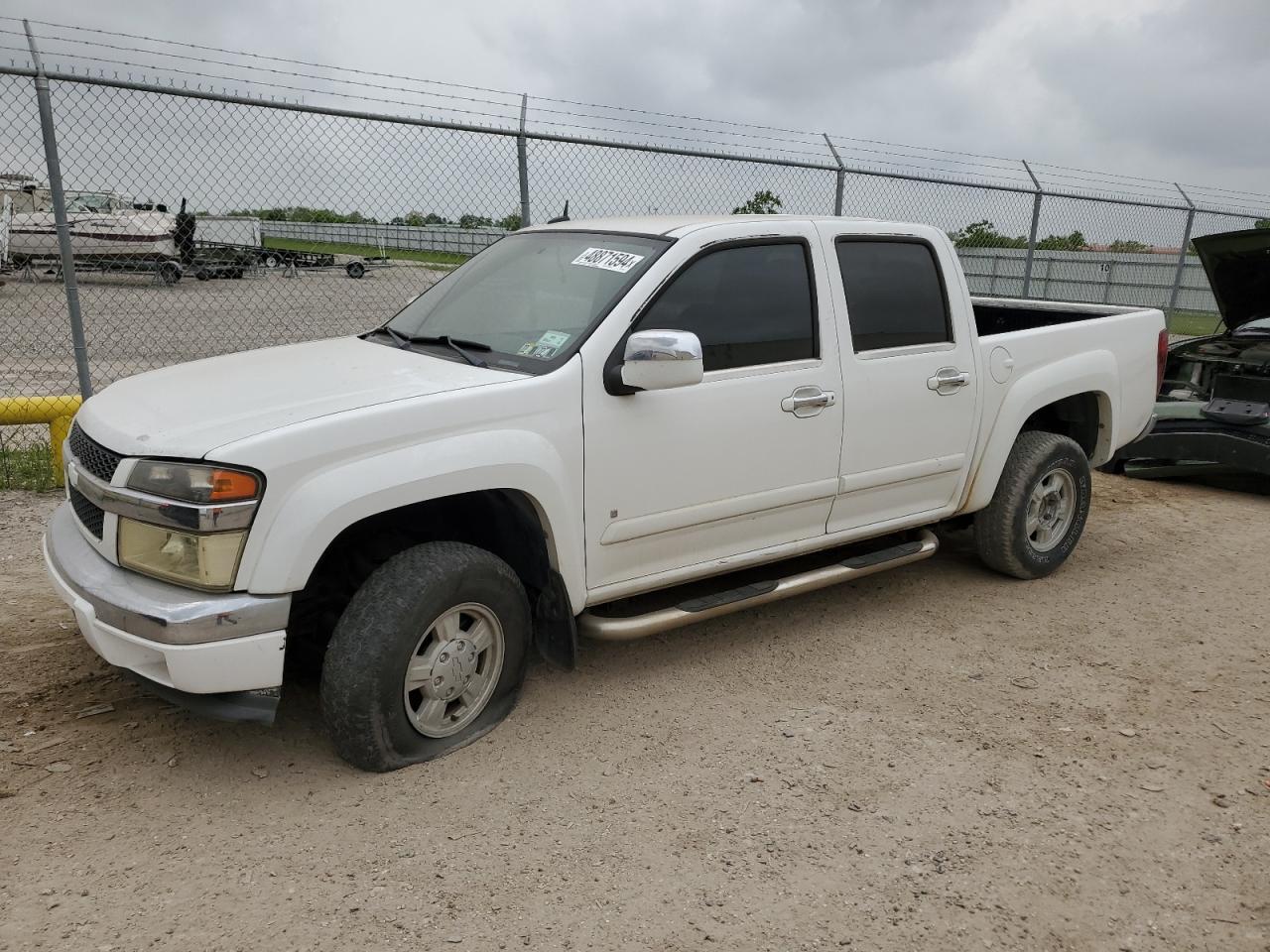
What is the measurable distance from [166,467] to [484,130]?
15.8 feet

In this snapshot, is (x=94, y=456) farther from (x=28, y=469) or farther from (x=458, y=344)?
(x=28, y=469)

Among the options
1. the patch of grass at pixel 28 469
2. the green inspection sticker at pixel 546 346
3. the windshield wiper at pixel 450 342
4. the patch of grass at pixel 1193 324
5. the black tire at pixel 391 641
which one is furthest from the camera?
the patch of grass at pixel 1193 324

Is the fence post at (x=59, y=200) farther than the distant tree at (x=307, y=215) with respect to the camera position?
No

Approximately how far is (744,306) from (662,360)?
75 cm

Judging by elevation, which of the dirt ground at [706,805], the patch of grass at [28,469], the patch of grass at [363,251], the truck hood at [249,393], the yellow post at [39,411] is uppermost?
the patch of grass at [363,251]

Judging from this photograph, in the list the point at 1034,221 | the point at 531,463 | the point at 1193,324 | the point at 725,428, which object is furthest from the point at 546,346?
the point at 1193,324

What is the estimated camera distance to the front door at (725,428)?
3691mm

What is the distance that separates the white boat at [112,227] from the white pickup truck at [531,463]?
4390 mm

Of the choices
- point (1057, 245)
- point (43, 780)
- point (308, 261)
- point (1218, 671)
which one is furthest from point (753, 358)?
point (1057, 245)

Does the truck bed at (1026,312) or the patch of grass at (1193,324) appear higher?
the truck bed at (1026,312)

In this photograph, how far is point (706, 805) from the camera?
3275mm

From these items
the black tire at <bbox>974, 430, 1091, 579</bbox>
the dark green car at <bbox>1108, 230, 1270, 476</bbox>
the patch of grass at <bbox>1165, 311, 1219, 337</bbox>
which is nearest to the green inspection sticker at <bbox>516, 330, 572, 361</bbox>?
the black tire at <bbox>974, 430, 1091, 579</bbox>

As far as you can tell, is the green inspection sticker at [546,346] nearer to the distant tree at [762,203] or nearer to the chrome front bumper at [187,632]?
the chrome front bumper at [187,632]

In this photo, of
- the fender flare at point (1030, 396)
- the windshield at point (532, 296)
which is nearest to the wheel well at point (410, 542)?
the windshield at point (532, 296)
